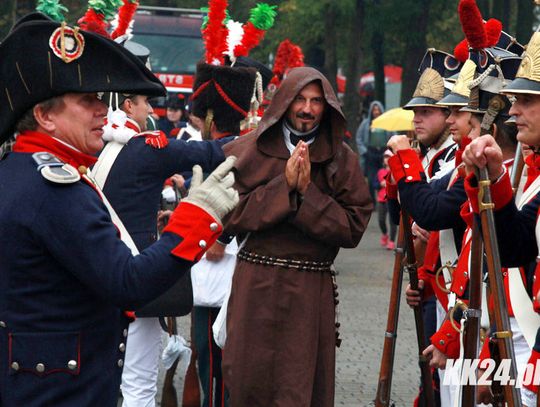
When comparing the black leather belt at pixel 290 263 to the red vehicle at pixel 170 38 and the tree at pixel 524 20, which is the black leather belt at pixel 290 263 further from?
A: the red vehicle at pixel 170 38

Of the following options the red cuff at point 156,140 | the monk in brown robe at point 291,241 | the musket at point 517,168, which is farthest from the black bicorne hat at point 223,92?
the musket at point 517,168

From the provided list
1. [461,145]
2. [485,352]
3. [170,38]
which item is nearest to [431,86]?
[461,145]

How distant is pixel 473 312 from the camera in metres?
4.89

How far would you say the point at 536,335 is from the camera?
178 inches

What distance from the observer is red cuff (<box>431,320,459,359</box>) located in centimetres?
580

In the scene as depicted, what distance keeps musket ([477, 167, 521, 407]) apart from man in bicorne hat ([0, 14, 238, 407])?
1.00m

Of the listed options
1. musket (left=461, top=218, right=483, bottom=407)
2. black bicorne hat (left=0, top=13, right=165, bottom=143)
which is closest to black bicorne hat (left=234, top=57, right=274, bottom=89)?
musket (left=461, top=218, right=483, bottom=407)

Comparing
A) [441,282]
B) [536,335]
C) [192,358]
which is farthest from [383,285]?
[536,335]

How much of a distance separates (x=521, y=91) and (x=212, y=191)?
132 centimetres

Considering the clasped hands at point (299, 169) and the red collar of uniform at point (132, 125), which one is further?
the red collar of uniform at point (132, 125)

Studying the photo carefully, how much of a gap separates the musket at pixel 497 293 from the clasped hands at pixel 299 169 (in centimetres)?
166

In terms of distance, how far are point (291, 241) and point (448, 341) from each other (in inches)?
37.2

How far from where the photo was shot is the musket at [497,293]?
14.0 feet

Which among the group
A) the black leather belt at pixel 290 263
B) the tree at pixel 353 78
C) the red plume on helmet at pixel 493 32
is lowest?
the black leather belt at pixel 290 263
